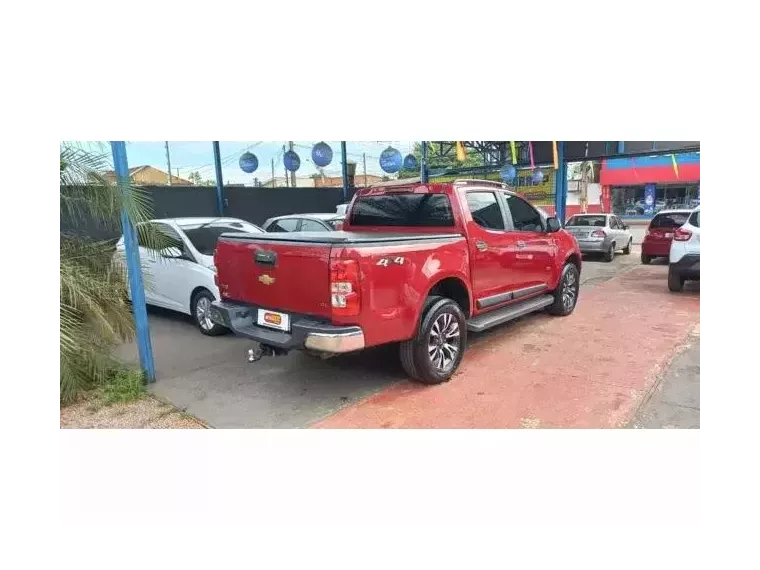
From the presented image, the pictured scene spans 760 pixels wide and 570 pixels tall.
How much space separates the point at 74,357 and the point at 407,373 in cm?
273

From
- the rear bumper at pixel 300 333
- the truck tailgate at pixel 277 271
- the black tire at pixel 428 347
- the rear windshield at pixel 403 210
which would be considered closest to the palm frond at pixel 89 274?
the truck tailgate at pixel 277 271

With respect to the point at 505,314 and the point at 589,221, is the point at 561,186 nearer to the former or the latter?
the point at 589,221

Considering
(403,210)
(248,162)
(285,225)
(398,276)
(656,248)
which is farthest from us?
(656,248)

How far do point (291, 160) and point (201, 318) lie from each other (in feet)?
20.8

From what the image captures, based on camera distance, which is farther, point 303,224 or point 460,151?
point 460,151

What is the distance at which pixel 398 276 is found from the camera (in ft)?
12.5

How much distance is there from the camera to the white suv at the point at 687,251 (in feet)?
24.7

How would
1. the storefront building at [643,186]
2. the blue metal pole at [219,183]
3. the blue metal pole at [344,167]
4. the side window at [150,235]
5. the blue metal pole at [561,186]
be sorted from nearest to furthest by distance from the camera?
the side window at [150,235] → the blue metal pole at [219,183] → the blue metal pole at [344,167] → the blue metal pole at [561,186] → the storefront building at [643,186]

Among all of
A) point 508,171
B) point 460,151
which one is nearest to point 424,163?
point 460,151

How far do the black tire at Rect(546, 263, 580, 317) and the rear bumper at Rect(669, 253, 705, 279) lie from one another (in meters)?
2.14

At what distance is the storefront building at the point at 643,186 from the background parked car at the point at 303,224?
17285 millimetres

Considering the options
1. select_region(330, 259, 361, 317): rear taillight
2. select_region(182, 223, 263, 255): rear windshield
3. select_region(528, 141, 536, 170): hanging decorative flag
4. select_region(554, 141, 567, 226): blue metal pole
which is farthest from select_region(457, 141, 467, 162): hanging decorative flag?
select_region(330, 259, 361, 317): rear taillight

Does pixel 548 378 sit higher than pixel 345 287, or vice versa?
pixel 345 287

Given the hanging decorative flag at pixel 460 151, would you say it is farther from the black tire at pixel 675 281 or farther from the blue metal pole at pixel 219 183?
the black tire at pixel 675 281
